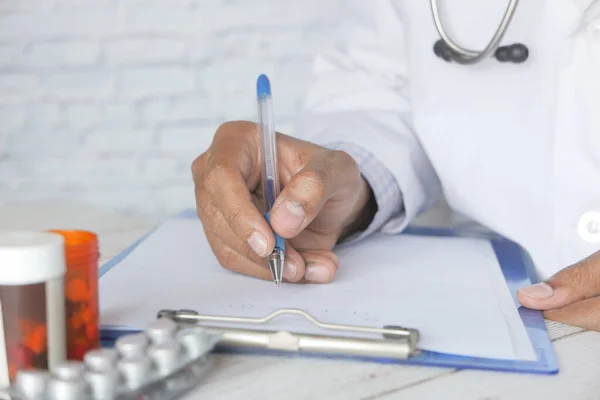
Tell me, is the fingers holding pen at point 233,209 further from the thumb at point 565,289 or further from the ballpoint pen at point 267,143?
the thumb at point 565,289

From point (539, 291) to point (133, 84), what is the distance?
40.2 inches

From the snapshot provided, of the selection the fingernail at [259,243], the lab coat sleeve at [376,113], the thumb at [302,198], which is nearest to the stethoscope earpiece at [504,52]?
the lab coat sleeve at [376,113]

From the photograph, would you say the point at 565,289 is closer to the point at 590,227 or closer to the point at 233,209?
the point at 590,227

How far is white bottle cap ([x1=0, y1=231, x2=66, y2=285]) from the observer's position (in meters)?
0.43

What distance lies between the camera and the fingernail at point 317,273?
70cm

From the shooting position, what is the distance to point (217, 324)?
0.56 meters

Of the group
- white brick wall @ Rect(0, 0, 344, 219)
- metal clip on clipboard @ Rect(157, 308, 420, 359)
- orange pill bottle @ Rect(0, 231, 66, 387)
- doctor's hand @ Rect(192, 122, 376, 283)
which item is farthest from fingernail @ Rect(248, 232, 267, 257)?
white brick wall @ Rect(0, 0, 344, 219)

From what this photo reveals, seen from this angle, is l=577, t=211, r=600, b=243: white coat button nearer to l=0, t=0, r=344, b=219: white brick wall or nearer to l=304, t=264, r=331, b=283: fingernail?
l=304, t=264, r=331, b=283: fingernail

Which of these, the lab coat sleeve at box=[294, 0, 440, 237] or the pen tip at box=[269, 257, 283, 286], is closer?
the pen tip at box=[269, 257, 283, 286]

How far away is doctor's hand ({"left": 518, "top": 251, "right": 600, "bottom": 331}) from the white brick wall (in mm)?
873

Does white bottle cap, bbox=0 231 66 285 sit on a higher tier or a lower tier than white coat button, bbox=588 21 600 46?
lower

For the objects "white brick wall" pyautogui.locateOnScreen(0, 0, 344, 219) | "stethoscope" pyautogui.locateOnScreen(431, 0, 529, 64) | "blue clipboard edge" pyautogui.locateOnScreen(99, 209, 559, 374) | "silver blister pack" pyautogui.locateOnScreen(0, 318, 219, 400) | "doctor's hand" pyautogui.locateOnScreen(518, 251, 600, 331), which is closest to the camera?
"silver blister pack" pyautogui.locateOnScreen(0, 318, 219, 400)

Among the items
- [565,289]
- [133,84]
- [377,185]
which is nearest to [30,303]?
[565,289]

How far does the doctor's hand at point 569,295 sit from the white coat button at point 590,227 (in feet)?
0.44
